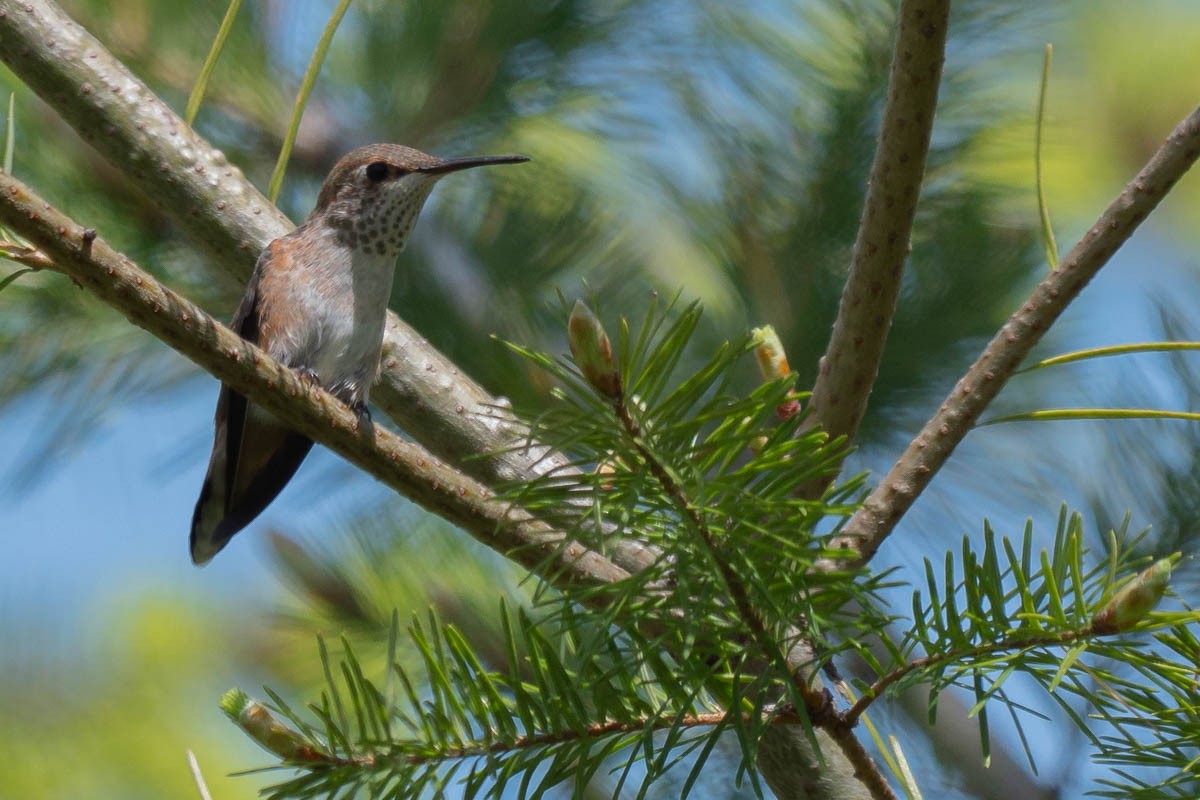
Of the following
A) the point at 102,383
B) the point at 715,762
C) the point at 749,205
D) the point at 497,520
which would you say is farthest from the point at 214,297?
the point at 497,520

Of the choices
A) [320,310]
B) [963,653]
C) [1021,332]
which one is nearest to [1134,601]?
[963,653]

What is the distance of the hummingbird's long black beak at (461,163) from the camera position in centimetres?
219

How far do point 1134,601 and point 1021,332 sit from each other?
373 mm

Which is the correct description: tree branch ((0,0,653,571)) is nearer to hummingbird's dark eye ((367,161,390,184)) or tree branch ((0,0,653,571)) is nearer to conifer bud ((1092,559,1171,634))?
hummingbird's dark eye ((367,161,390,184))

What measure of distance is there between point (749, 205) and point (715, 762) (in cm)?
97

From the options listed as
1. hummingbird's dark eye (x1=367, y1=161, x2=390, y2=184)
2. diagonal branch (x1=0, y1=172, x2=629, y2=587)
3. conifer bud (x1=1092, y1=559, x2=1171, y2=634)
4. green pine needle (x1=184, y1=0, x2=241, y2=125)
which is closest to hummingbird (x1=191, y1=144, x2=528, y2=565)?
hummingbird's dark eye (x1=367, y1=161, x2=390, y2=184)

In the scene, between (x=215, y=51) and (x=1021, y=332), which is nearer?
(x=1021, y=332)

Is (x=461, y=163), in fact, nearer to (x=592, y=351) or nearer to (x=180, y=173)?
(x=180, y=173)

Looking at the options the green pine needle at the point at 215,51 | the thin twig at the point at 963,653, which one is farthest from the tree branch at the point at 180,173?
the thin twig at the point at 963,653

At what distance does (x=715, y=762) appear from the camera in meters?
2.21

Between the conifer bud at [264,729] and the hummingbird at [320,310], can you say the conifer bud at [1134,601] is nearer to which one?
the conifer bud at [264,729]

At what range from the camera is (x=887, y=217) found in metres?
1.29

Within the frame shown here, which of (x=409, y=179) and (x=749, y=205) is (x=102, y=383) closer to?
(x=409, y=179)

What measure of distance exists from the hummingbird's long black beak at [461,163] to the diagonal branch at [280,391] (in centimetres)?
95
